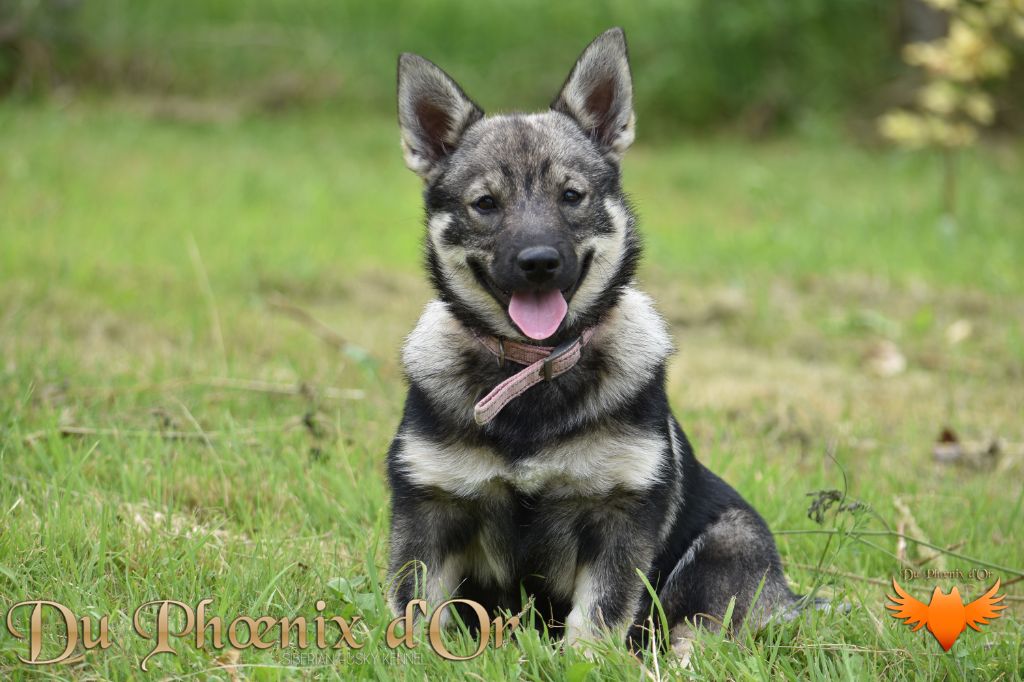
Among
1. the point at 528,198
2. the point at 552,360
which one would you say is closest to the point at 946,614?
the point at 552,360

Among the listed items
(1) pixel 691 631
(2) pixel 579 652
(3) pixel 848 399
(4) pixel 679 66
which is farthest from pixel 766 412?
(4) pixel 679 66

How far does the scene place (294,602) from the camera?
3.28 metres

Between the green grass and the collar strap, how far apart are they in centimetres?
59

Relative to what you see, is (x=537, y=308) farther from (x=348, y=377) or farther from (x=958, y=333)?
(x=958, y=333)

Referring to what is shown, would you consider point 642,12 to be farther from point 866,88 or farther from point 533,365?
point 533,365

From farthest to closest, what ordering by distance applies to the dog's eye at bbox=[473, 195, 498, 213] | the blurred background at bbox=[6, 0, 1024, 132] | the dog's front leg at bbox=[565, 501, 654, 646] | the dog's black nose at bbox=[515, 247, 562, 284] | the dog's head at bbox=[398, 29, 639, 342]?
the blurred background at bbox=[6, 0, 1024, 132]
the dog's eye at bbox=[473, 195, 498, 213]
the dog's head at bbox=[398, 29, 639, 342]
the dog's black nose at bbox=[515, 247, 562, 284]
the dog's front leg at bbox=[565, 501, 654, 646]

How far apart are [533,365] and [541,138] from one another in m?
0.81

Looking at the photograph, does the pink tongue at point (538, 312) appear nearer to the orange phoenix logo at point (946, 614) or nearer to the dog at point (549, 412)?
the dog at point (549, 412)

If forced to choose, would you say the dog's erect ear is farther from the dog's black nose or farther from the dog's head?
the dog's black nose

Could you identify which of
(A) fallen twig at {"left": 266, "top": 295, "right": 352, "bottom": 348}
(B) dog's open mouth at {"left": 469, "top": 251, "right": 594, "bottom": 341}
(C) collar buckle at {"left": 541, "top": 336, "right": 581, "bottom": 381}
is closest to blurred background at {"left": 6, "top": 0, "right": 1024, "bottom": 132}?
(A) fallen twig at {"left": 266, "top": 295, "right": 352, "bottom": 348}

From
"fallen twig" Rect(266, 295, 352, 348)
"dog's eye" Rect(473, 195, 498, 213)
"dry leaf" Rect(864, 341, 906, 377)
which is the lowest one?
"dry leaf" Rect(864, 341, 906, 377)

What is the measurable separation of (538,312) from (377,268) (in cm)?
504

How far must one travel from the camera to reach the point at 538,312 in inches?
130

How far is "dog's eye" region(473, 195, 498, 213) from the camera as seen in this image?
3.47 meters
